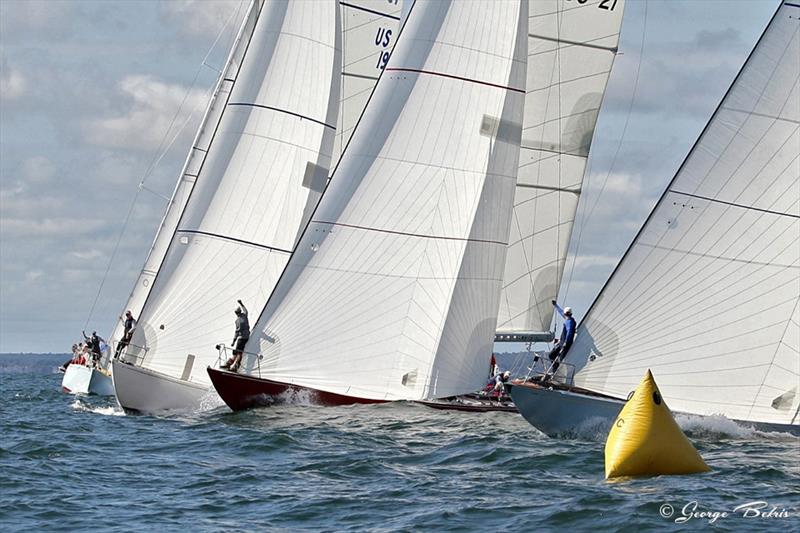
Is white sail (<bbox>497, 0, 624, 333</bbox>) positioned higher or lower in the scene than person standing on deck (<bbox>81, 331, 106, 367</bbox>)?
higher

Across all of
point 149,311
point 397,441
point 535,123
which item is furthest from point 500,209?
point 149,311

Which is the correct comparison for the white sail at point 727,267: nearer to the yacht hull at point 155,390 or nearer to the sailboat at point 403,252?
the sailboat at point 403,252

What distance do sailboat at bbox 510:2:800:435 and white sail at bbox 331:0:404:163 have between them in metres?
12.7

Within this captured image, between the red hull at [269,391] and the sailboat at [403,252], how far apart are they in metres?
0.03

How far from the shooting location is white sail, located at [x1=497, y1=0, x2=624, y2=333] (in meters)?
28.7

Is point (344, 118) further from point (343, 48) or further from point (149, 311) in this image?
point (149, 311)

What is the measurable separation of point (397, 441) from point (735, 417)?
5.35 meters

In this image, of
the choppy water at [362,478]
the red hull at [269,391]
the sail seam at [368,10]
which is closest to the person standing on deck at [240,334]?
the red hull at [269,391]

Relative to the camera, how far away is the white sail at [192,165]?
3269 centimetres

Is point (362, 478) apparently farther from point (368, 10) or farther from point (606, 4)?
point (368, 10)

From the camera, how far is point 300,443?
20359 mm

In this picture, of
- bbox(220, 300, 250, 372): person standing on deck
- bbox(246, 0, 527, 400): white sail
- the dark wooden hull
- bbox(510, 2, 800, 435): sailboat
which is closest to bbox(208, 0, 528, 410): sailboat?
bbox(246, 0, 527, 400): white sail

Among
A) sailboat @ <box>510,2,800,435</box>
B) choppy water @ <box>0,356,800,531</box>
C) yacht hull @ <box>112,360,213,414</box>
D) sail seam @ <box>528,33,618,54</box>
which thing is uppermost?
sail seam @ <box>528,33,618,54</box>

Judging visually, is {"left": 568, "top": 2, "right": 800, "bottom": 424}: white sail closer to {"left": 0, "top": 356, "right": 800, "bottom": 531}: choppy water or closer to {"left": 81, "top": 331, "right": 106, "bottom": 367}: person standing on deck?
{"left": 0, "top": 356, "right": 800, "bottom": 531}: choppy water
